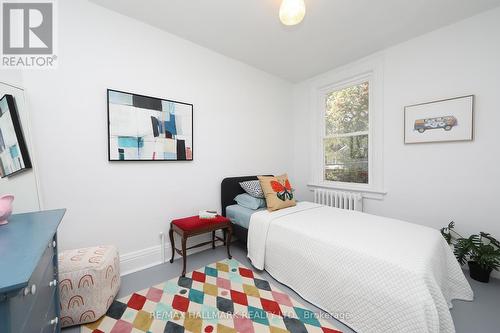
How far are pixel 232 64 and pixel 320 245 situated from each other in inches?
103

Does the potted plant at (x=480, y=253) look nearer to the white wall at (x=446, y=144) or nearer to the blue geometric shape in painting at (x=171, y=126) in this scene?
the white wall at (x=446, y=144)

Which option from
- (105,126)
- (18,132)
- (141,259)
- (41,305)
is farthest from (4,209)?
(141,259)

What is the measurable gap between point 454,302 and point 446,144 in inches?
61.6

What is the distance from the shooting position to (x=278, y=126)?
3.62m

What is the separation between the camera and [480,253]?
74.0 inches

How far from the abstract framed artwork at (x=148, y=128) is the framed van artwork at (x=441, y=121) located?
8.86ft

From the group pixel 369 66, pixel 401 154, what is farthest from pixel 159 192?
pixel 369 66

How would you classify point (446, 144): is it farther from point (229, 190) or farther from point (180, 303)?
point (180, 303)

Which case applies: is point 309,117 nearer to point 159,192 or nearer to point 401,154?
point 401,154

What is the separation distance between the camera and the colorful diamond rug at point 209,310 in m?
1.46

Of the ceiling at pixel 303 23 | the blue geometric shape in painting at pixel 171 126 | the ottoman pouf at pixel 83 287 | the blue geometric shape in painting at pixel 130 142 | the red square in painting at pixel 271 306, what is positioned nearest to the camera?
the ottoman pouf at pixel 83 287

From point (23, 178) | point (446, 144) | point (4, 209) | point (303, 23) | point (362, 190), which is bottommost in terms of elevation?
point (362, 190)

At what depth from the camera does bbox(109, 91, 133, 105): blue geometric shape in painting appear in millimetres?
2016

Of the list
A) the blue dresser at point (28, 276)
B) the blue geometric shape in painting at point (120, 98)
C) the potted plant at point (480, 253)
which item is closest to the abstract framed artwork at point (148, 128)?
the blue geometric shape in painting at point (120, 98)
